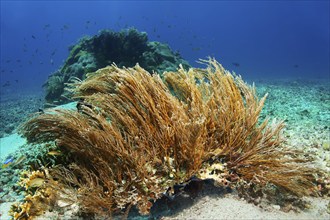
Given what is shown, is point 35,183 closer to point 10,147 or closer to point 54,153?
point 54,153

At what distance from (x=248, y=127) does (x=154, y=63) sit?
33.7 ft

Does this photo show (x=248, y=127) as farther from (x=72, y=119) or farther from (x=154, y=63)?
(x=154, y=63)

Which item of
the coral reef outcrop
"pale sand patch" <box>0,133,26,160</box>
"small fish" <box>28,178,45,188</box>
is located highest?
the coral reef outcrop

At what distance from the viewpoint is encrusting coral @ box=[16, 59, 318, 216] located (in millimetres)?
3479

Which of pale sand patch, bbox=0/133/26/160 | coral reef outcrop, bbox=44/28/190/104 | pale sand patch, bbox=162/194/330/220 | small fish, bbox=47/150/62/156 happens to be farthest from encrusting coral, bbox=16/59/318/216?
coral reef outcrop, bbox=44/28/190/104

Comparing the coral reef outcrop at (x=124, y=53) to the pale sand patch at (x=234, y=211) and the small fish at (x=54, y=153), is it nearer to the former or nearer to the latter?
the small fish at (x=54, y=153)

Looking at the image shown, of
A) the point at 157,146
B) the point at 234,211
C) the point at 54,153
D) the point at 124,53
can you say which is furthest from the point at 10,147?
the point at 234,211

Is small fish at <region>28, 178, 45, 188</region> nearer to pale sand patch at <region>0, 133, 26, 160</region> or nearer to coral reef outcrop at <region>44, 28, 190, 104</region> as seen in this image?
pale sand patch at <region>0, 133, 26, 160</region>

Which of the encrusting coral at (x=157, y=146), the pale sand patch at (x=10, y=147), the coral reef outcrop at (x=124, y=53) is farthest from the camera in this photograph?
the coral reef outcrop at (x=124, y=53)

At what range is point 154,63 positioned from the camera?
13.8 metres

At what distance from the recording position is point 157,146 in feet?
12.2

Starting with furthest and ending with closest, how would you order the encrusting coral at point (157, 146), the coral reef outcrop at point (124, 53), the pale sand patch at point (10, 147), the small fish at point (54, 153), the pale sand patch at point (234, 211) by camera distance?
the coral reef outcrop at point (124, 53)
the pale sand patch at point (10, 147)
the small fish at point (54, 153)
the encrusting coral at point (157, 146)
the pale sand patch at point (234, 211)

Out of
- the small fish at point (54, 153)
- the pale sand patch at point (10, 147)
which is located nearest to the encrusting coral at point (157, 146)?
the small fish at point (54, 153)

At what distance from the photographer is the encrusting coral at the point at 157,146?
11.4 ft
